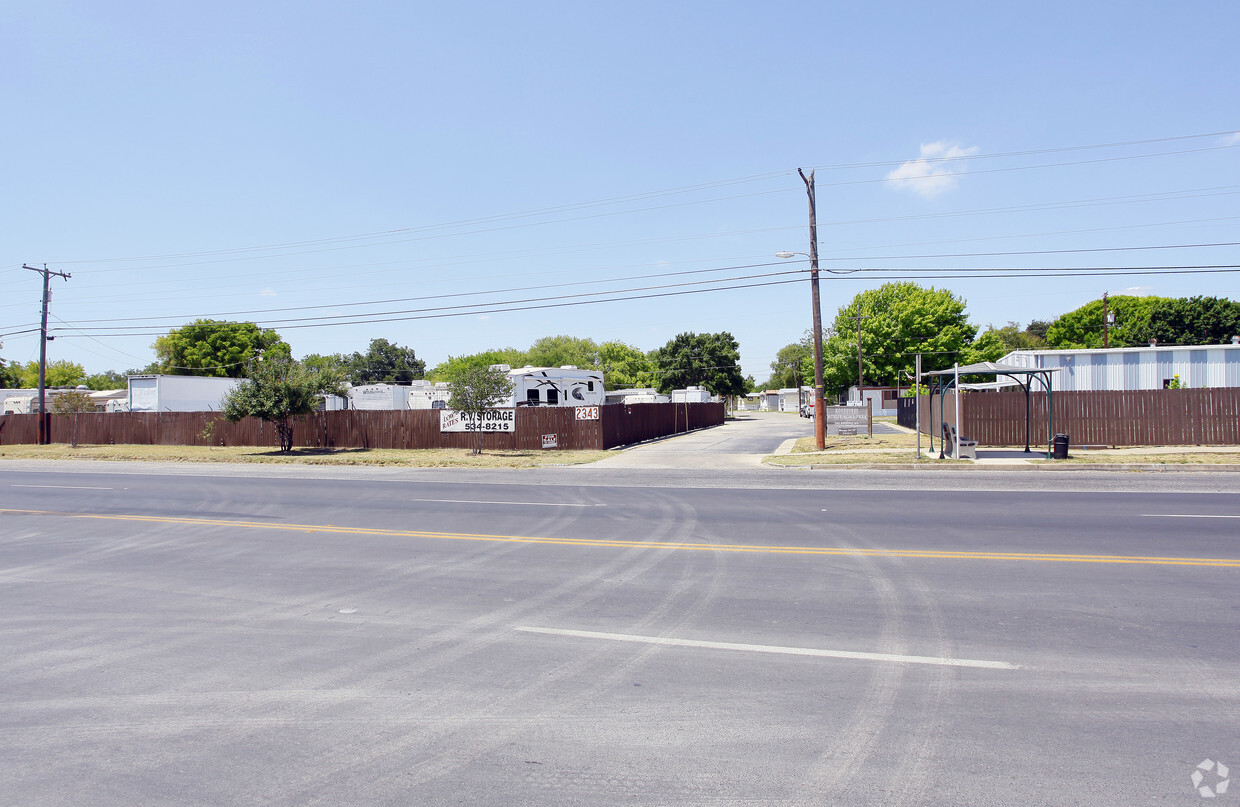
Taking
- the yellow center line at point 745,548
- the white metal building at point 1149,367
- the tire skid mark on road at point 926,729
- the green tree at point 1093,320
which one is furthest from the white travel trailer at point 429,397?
the green tree at point 1093,320

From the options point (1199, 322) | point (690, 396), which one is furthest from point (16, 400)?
point (1199, 322)

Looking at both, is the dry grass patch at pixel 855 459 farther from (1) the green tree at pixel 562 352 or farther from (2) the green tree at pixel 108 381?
(2) the green tree at pixel 108 381

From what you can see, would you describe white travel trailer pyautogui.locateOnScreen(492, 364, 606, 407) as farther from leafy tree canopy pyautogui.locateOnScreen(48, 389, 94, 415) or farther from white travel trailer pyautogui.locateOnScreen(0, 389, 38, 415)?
white travel trailer pyautogui.locateOnScreen(0, 389, 38, 415)

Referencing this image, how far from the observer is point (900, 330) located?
2530 inches

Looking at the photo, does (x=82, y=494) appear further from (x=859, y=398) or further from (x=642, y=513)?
(x=859, y=398)

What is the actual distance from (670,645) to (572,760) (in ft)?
6.35

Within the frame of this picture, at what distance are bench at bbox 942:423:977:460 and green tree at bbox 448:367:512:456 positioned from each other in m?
15.9

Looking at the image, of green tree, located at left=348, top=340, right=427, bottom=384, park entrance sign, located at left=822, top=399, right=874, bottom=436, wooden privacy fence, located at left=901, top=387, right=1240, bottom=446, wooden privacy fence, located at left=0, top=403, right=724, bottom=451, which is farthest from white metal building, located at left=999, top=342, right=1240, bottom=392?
green tree, located at left=348, top=340, right=427, bottom=384

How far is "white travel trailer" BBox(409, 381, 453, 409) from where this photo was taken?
1379 inches

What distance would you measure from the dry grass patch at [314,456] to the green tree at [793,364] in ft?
281

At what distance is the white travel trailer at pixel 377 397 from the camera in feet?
121

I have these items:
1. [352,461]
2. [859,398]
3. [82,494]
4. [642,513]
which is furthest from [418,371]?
[642,513]

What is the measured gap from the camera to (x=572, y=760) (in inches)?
154

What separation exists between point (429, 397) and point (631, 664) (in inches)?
1244
